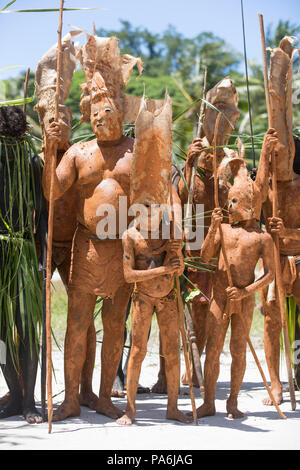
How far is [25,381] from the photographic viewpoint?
14.8ft

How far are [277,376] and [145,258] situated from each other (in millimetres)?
1690

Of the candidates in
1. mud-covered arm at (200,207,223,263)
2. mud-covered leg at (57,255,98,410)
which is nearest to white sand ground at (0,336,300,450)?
mud-covered leg at (57,255,98,410)

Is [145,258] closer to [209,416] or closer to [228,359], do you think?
[209,416]

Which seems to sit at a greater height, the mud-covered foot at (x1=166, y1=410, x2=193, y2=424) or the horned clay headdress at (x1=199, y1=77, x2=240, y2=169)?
the horned clay headdress at (x1=199, y1=77, x2=240, y2=169)

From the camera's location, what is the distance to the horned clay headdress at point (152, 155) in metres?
4.32

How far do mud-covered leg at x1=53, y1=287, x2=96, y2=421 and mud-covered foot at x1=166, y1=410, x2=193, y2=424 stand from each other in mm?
639

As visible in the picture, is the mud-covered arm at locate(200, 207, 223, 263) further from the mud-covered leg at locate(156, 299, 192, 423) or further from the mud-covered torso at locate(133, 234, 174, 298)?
the mud-covered leg at locate(156, 299, 192, 423)

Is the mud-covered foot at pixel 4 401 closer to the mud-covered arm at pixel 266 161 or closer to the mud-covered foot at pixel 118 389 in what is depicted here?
the mud-covered foot at pixel 118 389

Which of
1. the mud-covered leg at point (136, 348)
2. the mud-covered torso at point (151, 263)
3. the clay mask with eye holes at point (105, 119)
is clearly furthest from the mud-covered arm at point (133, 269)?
the clay mask with eye holes at point (105, 119)

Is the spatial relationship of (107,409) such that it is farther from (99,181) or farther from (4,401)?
(99,181)

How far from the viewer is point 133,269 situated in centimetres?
430

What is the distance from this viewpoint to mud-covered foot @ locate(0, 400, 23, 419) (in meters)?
4.51
